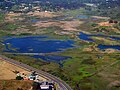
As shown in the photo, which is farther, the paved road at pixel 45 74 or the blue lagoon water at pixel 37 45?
the blue lagoon water at pixel 37 45

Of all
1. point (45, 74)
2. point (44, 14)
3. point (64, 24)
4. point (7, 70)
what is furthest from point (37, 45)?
point (44, 14)

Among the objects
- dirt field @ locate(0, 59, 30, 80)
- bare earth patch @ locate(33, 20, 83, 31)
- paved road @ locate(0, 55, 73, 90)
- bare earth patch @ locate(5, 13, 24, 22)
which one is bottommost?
paved road @ locate(0, 55, 73, 90)

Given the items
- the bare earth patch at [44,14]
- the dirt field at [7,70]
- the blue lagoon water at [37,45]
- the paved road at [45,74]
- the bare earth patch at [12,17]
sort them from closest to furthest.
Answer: the paved road at [45,74] → the dirt field at [7,70] → the blue lagoon water at [37,45] → the bare earth patch at [12,17] → the bare earth patch at [44,14]

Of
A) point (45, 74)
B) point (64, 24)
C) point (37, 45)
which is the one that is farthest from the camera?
point (64, 24)

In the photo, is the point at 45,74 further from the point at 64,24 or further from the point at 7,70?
the point at 64,24

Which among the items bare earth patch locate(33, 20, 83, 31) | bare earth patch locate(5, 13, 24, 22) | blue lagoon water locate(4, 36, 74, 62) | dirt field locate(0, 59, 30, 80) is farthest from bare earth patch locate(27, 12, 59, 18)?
dirt field locate(0, 59, 30, 80)

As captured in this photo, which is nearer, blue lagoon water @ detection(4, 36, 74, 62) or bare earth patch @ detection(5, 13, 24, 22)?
blue lagoon water @ detection(4, 36, 74, 62)

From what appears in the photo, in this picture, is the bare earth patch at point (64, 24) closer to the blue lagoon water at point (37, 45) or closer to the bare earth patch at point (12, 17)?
the bare earth patch at point (12, 17)

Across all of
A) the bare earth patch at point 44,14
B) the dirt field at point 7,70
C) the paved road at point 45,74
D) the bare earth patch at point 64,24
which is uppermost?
the bare earth patch at point 44,14

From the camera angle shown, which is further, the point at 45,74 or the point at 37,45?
the point at 37,45

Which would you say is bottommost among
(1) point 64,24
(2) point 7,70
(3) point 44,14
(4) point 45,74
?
(4) point 45,74

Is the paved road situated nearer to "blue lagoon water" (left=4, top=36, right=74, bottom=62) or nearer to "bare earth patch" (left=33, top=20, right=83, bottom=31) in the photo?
"blue lagoon water" (left=4, top=36, right=74, bottom=62)

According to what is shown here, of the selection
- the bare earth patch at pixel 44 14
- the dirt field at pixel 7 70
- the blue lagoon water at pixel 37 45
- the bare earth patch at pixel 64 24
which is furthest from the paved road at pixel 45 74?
the bare earth patch at pixel 44 14
